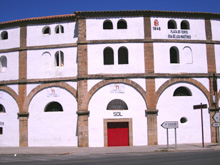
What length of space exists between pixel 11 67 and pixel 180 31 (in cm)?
1349

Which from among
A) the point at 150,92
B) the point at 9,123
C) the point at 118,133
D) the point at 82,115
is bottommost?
the point at 118,133

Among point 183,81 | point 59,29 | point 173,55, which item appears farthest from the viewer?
point 173,55

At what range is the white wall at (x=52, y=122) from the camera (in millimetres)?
21094

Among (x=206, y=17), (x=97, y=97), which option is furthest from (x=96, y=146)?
(x=206, y=17)

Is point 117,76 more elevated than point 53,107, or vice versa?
point 117,76

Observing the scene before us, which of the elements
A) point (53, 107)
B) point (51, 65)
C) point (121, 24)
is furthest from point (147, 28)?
point (53, 107)

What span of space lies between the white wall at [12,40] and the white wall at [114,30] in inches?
231

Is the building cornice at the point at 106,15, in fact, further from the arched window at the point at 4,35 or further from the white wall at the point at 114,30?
the arched window at the point at 4,35

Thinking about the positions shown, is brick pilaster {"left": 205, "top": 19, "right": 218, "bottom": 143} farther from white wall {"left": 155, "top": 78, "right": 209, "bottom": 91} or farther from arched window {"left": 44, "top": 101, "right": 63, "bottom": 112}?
arched window {"left": 44, "top": 101, "right": 63, "bottom": 112}

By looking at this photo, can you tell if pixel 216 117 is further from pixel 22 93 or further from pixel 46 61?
pixel 22 93

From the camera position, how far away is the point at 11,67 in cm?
2288

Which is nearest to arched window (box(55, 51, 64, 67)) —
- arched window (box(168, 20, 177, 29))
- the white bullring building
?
the white bullring building

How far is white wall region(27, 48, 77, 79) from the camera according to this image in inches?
856

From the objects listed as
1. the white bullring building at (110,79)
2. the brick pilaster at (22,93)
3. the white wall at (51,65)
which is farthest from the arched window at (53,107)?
the white wall at (51,65)
